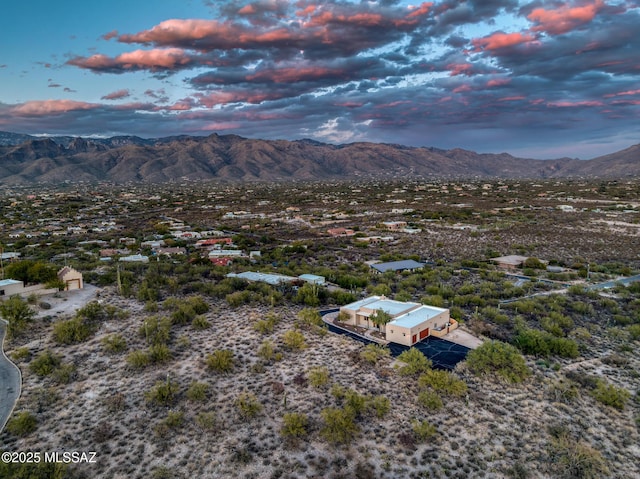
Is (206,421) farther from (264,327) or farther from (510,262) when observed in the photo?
(510,262)

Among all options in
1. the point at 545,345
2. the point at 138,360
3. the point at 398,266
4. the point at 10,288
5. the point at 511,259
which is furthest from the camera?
the point at 511,259

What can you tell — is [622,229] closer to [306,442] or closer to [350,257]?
[350,257]

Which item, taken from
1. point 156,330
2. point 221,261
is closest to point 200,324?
point 156,330

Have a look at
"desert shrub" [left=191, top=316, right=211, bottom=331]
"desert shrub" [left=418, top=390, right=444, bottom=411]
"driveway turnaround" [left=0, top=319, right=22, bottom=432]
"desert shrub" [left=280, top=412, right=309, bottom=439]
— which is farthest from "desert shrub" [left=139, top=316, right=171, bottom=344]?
"desert shrub" [left=418, top=390, right=444, bottom=411]

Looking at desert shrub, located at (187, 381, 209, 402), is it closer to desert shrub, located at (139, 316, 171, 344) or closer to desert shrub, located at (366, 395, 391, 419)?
desert shrub, located at (139, 316, 171, 344)

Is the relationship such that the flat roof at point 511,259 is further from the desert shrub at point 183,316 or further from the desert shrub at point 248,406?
the desert shrub at point 248,406

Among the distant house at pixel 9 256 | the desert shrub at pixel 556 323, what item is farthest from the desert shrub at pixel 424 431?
the distant house at pixel 9 256
